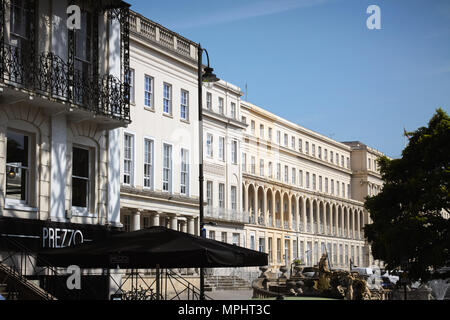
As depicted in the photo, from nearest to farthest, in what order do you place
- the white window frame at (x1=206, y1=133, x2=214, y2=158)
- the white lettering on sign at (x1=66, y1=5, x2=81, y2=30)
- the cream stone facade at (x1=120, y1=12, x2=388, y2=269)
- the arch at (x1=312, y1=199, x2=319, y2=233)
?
the white lettering on sign at (x1=66, y1=5, x2=81, y2=30)
the cream stone facade at (x1=120, y1=12, x2=388, y2=269)
the white window frame at (x1=206, y1=133, x2=214, y2=158)
the arch at (x1=312, y1=199, x2=319, y2=233)

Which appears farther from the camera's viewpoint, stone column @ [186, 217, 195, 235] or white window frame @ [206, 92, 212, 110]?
white window frame @ [206, 92, 212, 110]

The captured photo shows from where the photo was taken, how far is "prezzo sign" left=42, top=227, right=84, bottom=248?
19.2 metres

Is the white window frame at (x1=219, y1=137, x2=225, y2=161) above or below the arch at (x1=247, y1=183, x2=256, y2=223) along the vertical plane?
above

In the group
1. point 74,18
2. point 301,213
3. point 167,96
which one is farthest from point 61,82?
point 301,213

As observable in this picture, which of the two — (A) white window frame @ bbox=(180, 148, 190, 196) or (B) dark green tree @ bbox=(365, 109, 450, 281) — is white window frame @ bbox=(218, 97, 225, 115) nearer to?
(A) white window frame @ bbox=(180, 148, 190, 196)

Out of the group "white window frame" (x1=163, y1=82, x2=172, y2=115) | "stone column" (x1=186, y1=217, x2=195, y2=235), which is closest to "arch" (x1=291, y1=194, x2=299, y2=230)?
"stone column" (x1=186, y1=217, x2=195, y2=235)

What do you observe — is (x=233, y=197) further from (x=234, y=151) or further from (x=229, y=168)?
(x=234, y=151)

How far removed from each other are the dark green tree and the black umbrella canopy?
1704 cm

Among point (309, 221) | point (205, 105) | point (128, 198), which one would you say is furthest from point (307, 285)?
point (309, 221)

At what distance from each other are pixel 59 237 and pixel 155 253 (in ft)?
17.6

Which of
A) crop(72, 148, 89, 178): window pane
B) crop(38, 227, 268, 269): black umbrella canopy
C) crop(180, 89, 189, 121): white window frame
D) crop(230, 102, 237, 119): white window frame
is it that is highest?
crop(230, 102, 237, 119): white window frame

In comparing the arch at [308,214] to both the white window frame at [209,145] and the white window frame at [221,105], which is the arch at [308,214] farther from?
the white window frame at [209,145]
